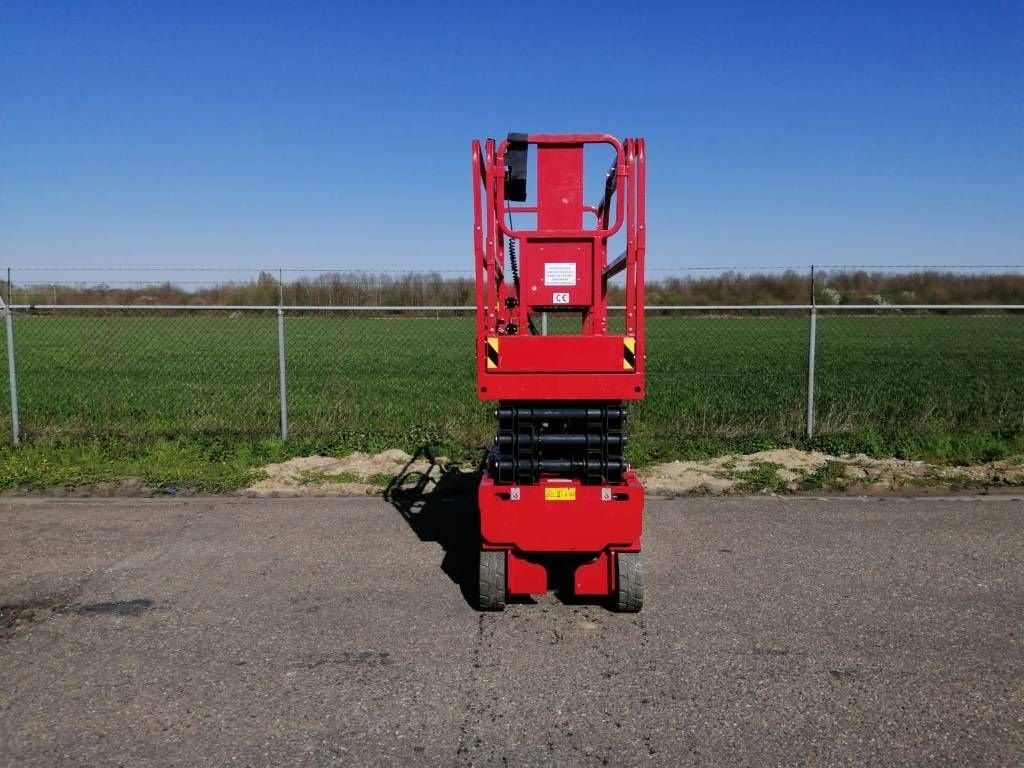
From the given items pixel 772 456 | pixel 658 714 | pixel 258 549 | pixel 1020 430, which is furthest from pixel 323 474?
pixel 1020 430

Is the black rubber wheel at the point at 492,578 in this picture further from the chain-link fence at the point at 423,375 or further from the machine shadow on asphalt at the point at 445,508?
the chain-link fence at the point at 423,375

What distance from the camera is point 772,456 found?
8922 mm

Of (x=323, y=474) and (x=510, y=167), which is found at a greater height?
(x=510, y=167)

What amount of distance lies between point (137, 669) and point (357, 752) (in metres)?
1.45

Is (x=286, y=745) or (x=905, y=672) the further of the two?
(x=905, y=672)

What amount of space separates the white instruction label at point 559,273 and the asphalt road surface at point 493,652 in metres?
Result: 1.99

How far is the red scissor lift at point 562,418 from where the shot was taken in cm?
457

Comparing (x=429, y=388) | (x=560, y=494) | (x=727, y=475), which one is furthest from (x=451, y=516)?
(x=429, y=388)

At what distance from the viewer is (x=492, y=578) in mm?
4688

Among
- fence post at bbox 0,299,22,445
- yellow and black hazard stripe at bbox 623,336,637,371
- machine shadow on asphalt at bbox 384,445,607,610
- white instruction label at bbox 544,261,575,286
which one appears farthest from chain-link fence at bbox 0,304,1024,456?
yellow and black hazard stripe at bbox 623,336,637,371

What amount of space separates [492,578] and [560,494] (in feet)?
2.10

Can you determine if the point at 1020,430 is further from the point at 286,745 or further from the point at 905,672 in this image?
the point at 286,745

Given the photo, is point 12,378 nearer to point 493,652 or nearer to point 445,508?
point 445,508

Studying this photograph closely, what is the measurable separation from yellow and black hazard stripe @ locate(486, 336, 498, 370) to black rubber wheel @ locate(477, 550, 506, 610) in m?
1.10
